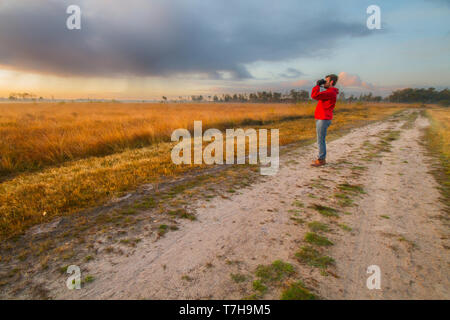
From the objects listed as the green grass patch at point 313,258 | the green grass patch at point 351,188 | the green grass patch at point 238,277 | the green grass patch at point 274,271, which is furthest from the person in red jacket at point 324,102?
the green grass patch at point 238,277

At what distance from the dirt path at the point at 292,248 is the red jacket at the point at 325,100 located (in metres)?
2.05

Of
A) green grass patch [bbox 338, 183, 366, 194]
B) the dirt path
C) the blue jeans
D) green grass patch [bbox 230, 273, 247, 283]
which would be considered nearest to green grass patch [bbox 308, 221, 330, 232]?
the dirt path

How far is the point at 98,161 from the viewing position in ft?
21.7

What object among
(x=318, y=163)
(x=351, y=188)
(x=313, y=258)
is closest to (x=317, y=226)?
(x=313, y=258)

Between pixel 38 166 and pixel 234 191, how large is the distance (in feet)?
20.5

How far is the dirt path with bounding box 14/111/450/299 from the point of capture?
6.34 feet

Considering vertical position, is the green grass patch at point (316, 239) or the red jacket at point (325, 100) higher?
the red jacket at point (325, 100)

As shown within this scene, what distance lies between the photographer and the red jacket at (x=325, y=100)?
5.34m

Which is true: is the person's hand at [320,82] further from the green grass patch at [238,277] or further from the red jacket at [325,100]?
the green grass patch at [238,277]

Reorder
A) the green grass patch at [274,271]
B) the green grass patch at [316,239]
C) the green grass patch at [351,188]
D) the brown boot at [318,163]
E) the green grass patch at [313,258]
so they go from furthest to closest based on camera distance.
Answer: the brown boot at [318,163] → the green grass patch at [351,188] → the green grass patch at [316,239] → the green grass patch at [313,258] → the green grass patch at [274,271]

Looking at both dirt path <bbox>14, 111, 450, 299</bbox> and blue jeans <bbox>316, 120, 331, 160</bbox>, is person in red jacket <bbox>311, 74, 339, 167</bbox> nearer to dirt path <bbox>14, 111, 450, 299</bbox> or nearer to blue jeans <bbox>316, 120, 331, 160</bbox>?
blue jeans <bbox>316, 120, 331, 160</bbox>

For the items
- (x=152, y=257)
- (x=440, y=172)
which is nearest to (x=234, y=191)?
(x=152, y=257)

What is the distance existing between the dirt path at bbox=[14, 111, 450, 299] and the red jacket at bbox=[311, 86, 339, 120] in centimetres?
205

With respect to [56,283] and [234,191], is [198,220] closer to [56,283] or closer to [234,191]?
[234,191]
